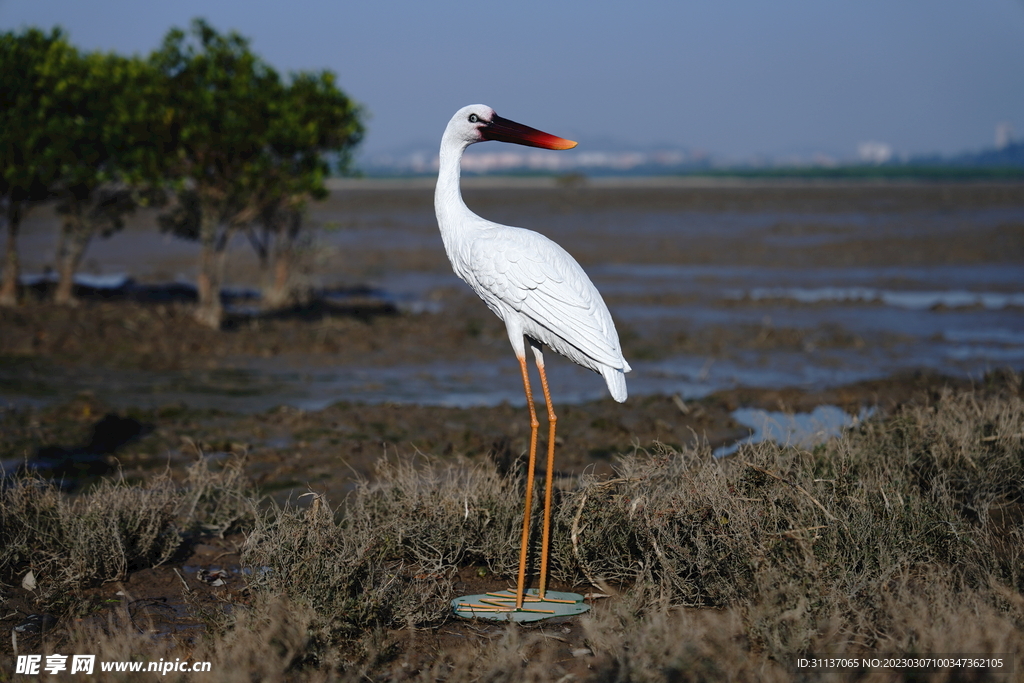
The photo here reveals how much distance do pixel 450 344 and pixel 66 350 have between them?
216 inches

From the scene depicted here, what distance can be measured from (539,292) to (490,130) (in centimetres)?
94

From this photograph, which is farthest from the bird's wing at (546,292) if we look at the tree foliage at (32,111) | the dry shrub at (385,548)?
the tree foliage at (32,111)

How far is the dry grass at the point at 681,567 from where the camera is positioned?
3.71 meters

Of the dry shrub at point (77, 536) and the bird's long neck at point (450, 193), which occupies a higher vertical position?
the bird's long neck at point (450, 193)

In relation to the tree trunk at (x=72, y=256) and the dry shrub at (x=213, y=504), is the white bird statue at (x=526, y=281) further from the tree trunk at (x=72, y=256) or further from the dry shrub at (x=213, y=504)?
the tree trunk at (x=72, y=256)

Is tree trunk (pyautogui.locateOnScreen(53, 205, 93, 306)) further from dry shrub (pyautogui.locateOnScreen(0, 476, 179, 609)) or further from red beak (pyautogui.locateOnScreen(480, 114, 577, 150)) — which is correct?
red beak (pyautogui.locateOnScreen(480, 114, 577, 150))

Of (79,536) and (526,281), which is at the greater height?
(526,281)

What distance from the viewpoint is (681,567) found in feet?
15.2

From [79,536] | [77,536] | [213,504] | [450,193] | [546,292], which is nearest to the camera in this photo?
[546,292]

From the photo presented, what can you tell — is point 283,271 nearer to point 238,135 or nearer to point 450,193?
point 238,135

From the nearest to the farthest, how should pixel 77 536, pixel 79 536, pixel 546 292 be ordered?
pixel 546 292 < pixel 79 536 < pixel 77 536

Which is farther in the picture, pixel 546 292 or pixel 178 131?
pixel 178 131

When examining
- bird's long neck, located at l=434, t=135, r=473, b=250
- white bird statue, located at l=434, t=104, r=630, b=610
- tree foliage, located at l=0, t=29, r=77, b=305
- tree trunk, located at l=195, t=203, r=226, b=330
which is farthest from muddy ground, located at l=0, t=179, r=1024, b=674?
tree foliage, located at l=0, t=29, r=77, b=305

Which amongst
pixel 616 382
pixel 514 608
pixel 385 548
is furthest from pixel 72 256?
pixel 616 382
